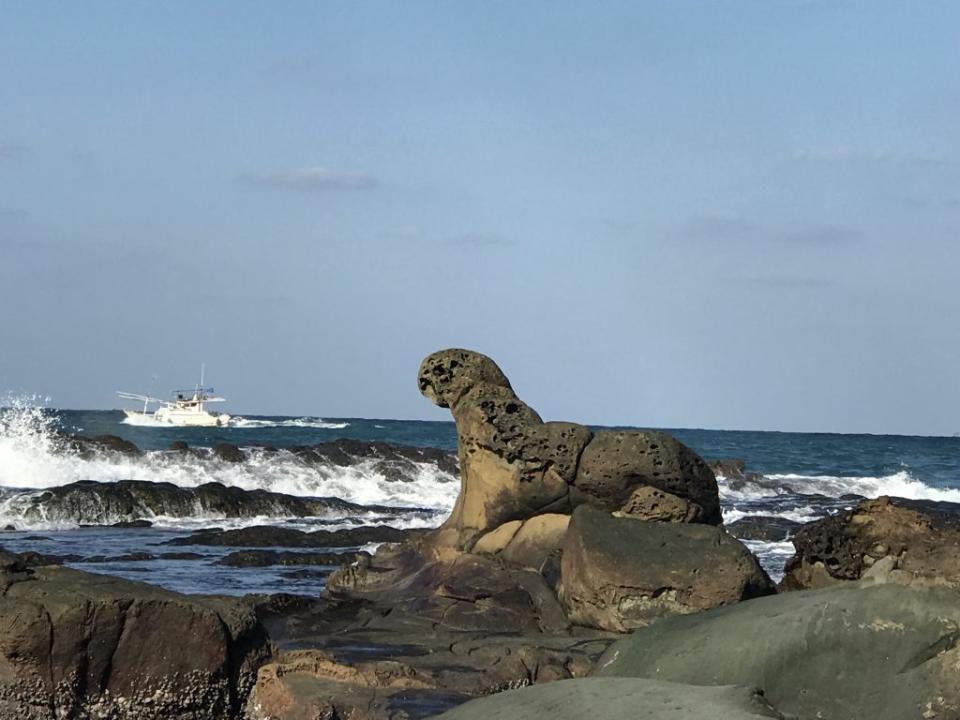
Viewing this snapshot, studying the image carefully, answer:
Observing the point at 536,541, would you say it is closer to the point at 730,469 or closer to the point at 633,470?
the point at 633,470

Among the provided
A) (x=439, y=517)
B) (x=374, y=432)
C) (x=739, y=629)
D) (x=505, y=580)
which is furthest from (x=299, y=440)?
A: (x=739, y=629)

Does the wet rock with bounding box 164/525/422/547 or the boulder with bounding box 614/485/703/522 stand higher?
the boulder with bounding box 614/485/703/522

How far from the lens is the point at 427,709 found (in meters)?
8.27

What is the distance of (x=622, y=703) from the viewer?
5375mm

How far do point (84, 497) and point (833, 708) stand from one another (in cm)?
2047

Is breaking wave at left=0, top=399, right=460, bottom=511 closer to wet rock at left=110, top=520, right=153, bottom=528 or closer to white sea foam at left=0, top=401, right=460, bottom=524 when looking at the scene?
white sea foam at left=0, top=401, right=460, bottom=524

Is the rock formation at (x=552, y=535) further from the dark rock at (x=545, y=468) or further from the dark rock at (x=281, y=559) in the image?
the dark rock at (x=281, y=559)

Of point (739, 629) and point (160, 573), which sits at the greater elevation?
point (739, 629)

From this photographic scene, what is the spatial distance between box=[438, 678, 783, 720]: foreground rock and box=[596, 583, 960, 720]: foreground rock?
1192 millimetres

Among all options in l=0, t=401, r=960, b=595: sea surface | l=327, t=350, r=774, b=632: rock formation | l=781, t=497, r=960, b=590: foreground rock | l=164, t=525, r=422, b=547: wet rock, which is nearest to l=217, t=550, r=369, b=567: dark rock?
l=0, t=401, r=960, b=595: sea surface

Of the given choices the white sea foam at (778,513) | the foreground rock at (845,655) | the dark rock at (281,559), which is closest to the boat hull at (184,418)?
the white sea foam at (778,513)

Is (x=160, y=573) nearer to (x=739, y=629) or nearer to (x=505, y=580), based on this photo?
(x=505, y=580)

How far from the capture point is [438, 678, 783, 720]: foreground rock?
204 inches

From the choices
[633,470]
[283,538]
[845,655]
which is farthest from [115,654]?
[283,538]
